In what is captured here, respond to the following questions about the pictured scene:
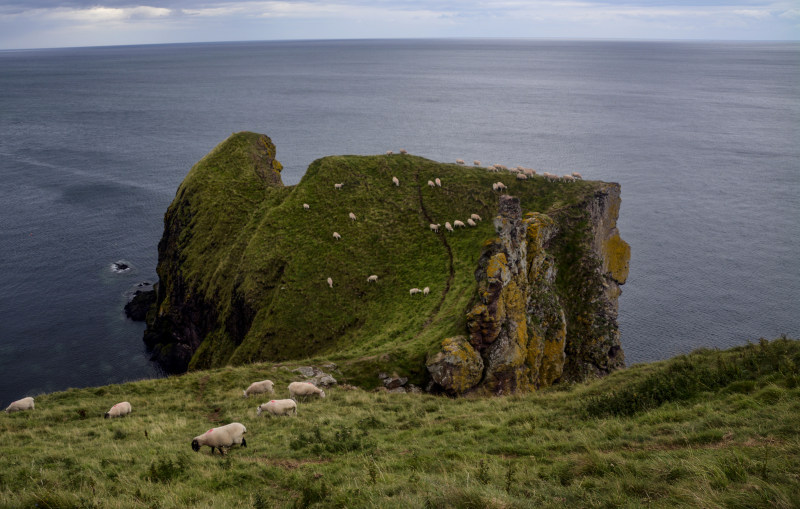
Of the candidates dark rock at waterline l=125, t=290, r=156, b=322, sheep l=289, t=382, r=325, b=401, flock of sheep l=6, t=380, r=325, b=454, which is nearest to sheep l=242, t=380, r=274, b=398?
flock of sheep l=6, t=380, r=325, b=454

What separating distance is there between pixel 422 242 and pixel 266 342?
2095 centimetres

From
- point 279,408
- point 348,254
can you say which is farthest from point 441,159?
point 279,408

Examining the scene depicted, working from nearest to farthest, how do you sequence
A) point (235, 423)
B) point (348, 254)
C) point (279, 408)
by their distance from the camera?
point (235, 423) < point (279, 408) < point (348, 254)

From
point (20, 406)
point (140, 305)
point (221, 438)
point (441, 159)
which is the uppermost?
point (441, 159)

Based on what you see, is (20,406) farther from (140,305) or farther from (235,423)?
(140,305)

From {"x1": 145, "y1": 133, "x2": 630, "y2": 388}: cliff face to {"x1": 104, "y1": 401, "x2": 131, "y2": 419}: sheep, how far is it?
13323 millimetres

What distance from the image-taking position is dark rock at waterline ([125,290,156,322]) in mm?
74969

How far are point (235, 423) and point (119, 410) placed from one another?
31.9 feet

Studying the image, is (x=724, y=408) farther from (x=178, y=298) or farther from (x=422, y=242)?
(x=178, y=298)

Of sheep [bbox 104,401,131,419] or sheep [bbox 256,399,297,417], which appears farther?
sheep [bbox 104,401,131,419]

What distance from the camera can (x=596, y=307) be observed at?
45250 mm

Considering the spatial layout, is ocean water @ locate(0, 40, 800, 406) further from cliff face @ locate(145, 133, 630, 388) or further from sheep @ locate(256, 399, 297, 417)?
→ sheep @ locate(256, 399, 297, 417)

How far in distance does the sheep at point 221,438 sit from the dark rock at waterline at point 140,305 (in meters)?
64.6

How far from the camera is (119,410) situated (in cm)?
2519
